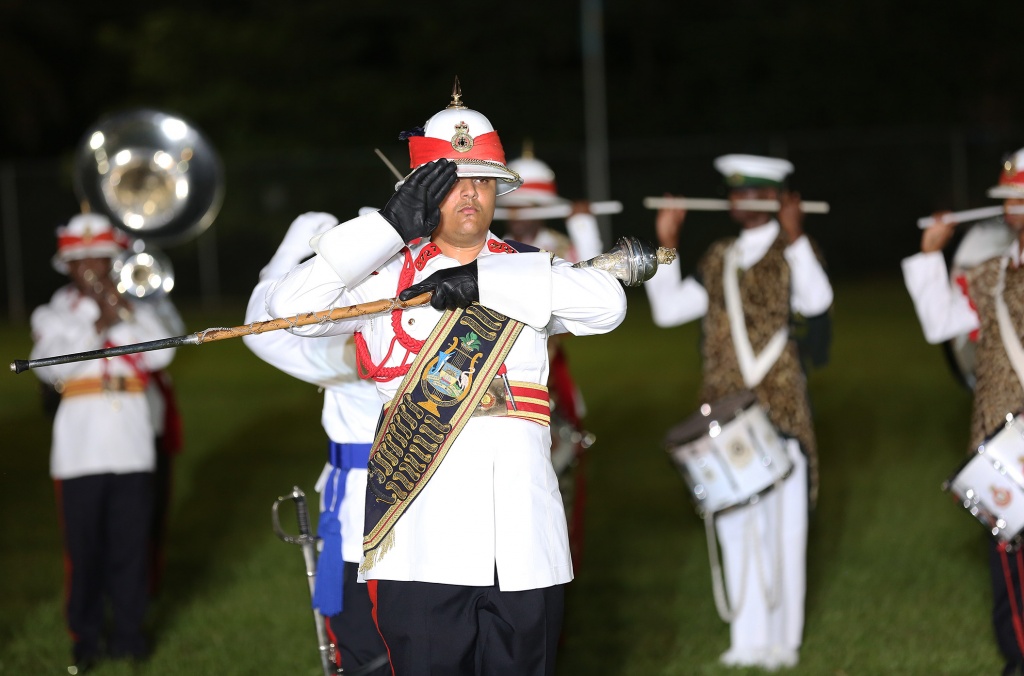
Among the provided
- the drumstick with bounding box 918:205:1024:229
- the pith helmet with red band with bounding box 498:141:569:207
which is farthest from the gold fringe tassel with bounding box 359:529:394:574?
the pith helmet with red band with bounding box 498:141:569:207

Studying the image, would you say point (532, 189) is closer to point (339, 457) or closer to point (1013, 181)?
point (1013, 181)

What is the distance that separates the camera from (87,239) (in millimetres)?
7613

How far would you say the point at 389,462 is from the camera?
423 centimetres

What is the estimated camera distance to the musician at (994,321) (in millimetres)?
6133

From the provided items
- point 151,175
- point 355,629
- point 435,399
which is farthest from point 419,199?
point 151,175

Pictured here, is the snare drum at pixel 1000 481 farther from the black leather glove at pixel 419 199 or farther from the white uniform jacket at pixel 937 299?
the black leather glove at pixel 419 199

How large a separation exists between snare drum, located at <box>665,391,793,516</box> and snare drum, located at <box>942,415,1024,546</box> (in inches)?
38.0

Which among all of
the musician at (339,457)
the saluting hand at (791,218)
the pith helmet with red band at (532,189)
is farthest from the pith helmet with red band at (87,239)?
the saluting hand at (791,218)

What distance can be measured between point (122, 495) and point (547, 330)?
381 cm

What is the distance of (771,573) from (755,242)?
61.0 inches

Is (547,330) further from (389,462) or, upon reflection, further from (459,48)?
(459,48)

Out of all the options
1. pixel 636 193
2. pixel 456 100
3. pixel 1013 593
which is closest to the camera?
pixel 456 100

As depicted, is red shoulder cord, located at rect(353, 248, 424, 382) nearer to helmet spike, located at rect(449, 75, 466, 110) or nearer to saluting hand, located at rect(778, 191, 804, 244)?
helmet spike, located at rect(449, 75, 466, 110)

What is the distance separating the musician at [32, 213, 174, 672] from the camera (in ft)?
24.0
